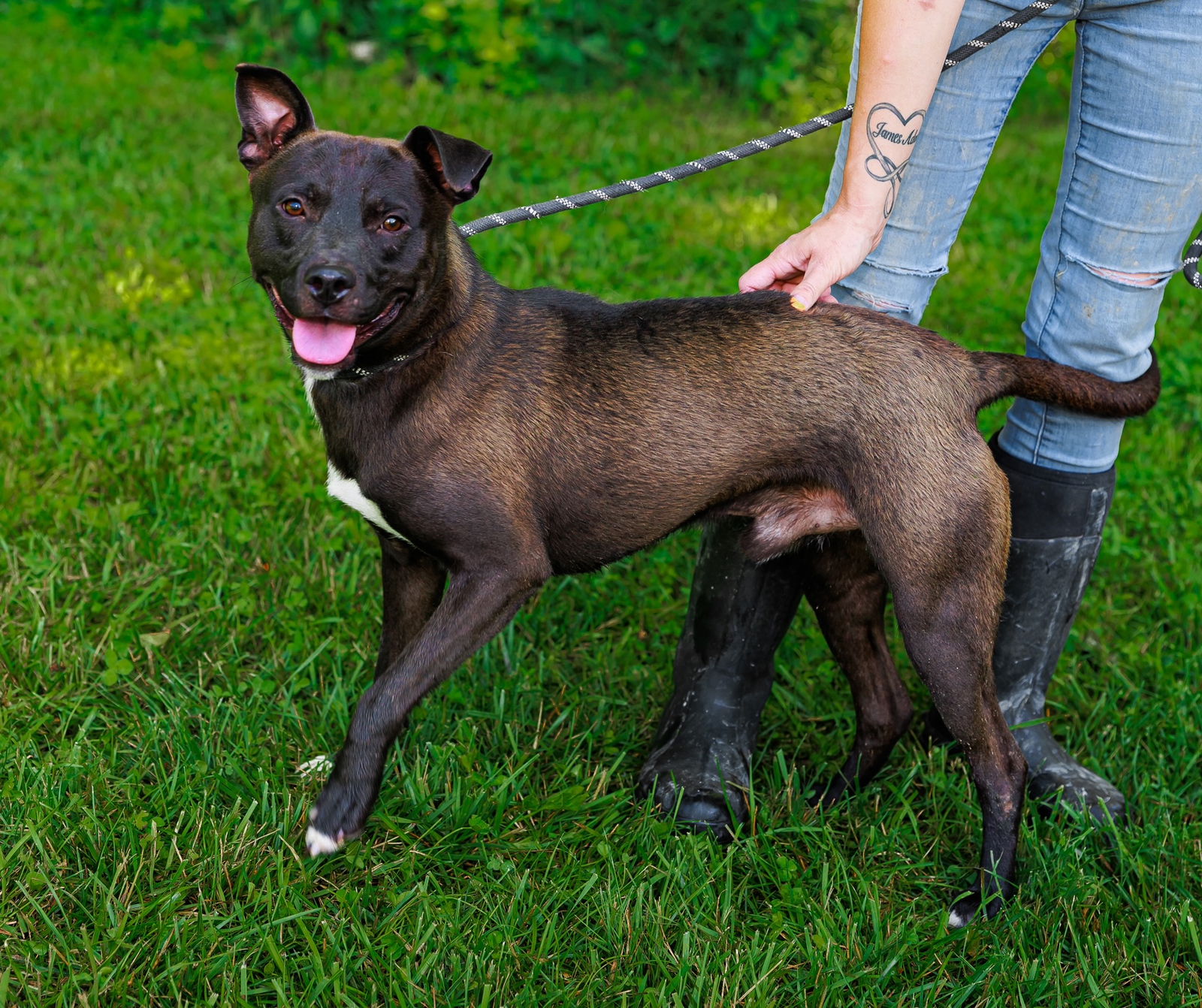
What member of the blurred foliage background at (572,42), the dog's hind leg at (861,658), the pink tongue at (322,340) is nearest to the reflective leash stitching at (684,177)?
the pink tongue at (322,340)

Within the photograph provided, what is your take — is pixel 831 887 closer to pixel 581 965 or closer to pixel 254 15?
pixel 581 965

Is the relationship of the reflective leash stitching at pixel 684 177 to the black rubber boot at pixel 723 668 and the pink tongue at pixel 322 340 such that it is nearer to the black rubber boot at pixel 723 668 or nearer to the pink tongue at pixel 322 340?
the pink tongue at pixel 322 340

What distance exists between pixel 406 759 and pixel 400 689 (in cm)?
50

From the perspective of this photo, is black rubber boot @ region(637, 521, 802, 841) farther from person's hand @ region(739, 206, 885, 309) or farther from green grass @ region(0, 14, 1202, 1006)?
person's hand @ region(739, 206, 885, 309)

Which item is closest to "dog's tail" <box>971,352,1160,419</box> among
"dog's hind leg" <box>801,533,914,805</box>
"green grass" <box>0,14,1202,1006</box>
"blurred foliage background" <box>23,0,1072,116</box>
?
"dog's hind leg" <box>801,533,914,805</box>

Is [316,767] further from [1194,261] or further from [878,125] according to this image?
[1194,261]

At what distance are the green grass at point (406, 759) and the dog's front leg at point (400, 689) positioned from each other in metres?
0.09

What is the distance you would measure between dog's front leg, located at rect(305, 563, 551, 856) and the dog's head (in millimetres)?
559

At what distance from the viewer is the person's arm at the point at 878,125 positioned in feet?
7.98

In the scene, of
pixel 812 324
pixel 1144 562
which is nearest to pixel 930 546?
pixel 812 324

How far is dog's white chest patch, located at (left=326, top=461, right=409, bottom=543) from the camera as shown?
258 centimetres

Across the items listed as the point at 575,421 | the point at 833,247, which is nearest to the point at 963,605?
the point at 833,247

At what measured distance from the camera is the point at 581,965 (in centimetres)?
233

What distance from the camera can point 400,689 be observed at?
2453mm
